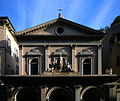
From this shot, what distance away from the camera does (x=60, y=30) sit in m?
24.6

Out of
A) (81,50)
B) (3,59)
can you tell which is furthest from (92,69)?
(3,59)

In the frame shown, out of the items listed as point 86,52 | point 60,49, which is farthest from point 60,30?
point 86,52

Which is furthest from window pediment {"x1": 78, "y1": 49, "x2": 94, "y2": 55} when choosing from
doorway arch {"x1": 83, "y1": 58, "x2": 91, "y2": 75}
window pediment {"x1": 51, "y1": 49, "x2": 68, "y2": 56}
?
window pediment {"x1": 51, "y1": 49, "x2": 68, "y2": 56}

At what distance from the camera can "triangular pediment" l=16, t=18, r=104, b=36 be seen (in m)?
24.2

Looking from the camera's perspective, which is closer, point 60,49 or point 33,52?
point 33,52

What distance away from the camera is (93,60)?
78.8 ft

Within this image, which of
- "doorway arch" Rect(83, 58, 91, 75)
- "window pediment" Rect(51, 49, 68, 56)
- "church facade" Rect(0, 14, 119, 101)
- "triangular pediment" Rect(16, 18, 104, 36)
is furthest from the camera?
"triangular pediment" Rect(16, 18, 104, 36)

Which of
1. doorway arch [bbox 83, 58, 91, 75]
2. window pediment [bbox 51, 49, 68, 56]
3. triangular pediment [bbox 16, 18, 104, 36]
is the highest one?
triangular pediment [bbox 16, 18, 104, 36]

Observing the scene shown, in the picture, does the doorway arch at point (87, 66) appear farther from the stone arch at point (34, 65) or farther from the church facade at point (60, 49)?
the stone arch at point (34, 65)

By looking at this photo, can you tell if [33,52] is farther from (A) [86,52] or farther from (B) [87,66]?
(B) [87,66]

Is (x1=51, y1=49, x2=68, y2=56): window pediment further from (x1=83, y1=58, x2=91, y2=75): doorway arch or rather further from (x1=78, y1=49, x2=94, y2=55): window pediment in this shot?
(x1=83, y1=58, x2=91, y2=75): doorway arch

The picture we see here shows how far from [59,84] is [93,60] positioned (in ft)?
24.4

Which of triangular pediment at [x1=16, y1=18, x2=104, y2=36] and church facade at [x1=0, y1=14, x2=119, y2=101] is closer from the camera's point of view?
church facade at [x1=0, y1=14, x2=119, y2=101]

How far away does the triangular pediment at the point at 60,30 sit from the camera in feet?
79.5
